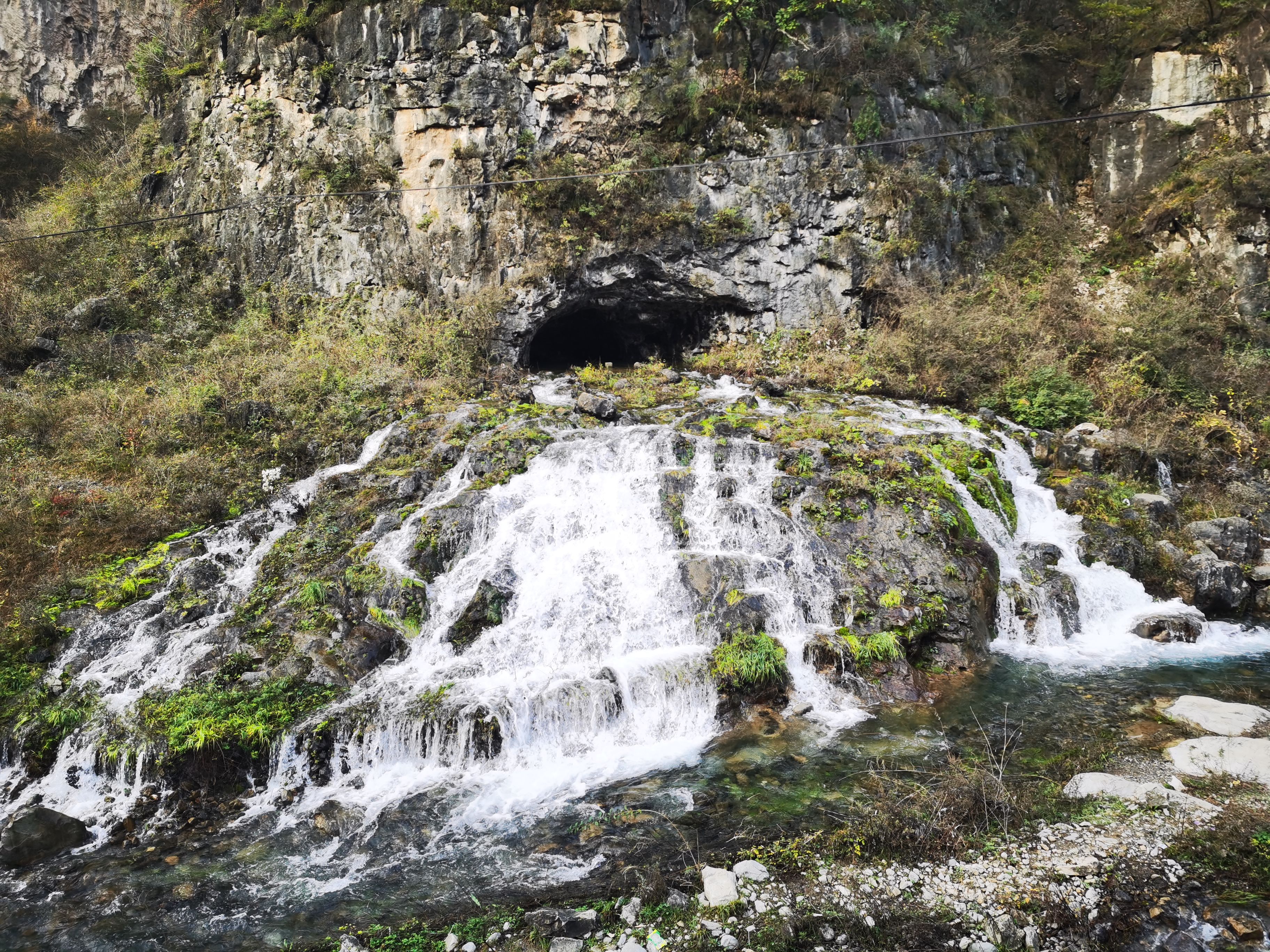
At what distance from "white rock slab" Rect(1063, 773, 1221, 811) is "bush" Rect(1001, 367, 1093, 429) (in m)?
9.78

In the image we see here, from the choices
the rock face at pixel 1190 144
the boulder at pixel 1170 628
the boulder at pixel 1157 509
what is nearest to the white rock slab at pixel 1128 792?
the boulder at pixel 1170 628

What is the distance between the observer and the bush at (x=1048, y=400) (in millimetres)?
13016

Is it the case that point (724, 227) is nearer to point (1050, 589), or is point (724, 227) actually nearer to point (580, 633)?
point (1050, 589)

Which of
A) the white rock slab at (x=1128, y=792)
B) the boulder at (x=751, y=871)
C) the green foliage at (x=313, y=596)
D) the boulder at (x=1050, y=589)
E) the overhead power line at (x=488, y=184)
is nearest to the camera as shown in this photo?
the boulder at (x=751, y=871)

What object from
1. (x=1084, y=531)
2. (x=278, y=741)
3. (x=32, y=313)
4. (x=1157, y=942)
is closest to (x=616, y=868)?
(x=1157, y=942)

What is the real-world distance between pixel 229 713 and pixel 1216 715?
10078 mm

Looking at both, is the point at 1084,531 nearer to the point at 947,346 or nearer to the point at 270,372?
the point at 947,346

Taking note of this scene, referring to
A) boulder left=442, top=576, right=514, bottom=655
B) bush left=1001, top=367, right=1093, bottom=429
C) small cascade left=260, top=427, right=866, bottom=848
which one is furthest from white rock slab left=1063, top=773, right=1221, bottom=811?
bush left=1001, top=367, right=1093, bottom=429

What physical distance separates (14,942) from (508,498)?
22.4 ft

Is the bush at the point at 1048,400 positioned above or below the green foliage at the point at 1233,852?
above

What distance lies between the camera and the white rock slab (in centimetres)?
461

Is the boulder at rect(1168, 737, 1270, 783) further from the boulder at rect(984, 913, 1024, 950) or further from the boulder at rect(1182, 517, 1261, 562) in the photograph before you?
the boulder at rect(1182, 517, 1261, 562)

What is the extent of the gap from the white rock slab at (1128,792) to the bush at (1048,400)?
978 centimetres

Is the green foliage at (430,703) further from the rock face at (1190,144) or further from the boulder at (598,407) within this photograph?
the rock face at (1190,144)
